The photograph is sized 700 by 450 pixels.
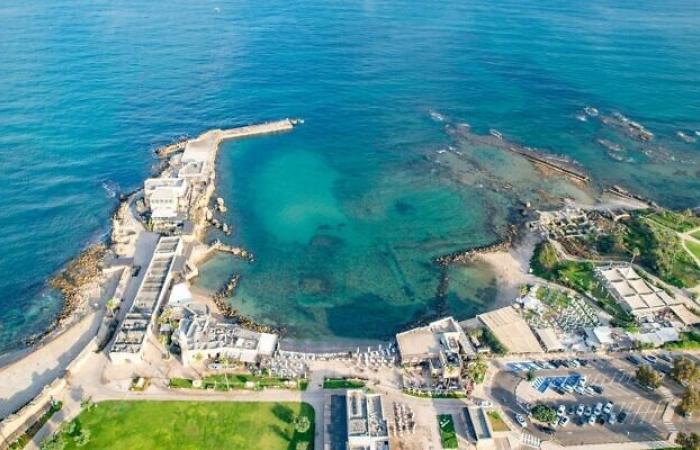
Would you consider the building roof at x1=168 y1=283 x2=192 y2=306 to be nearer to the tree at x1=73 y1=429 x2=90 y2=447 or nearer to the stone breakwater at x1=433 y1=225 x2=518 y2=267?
the tree at x1=73 y1=429 x2=90 y2=447

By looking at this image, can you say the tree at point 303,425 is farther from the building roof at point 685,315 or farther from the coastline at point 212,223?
the building roof at point 685,315

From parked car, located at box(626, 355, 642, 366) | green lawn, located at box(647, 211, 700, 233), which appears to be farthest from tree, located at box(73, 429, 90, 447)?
green lawn, located at box(647, 211, 700, 233)

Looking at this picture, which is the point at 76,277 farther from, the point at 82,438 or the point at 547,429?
the point at 547,429

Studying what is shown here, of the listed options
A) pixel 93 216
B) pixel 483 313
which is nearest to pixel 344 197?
pixel 483 313

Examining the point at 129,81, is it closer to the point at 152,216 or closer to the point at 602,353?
the point at 152,216

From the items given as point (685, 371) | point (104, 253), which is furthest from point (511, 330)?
point (104, 253)

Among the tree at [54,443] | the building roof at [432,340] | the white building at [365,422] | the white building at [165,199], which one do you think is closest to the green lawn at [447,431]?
the white building at [365,422]
